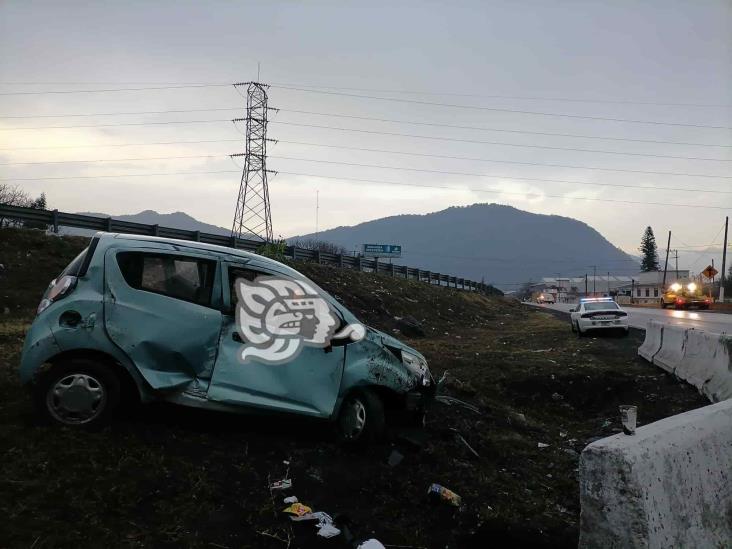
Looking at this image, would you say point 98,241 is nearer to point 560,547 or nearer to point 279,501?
point 279,501

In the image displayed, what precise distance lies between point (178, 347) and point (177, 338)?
0.26 ft

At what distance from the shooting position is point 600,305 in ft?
64.6

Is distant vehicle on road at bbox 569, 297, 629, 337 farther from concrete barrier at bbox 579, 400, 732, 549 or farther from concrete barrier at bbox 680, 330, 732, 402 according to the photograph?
concrete barrier at bbox 579, 400, 732, 549

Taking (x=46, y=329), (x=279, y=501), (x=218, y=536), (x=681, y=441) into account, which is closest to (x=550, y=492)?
(x=681, y=441)

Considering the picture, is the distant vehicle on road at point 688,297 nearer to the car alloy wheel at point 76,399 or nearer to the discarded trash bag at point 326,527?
the discarded trash bag at point 326,527

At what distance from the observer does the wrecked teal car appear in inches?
182

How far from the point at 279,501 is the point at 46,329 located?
2393 millimetres

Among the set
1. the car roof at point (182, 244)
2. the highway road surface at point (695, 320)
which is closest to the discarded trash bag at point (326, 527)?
the car roof at point (182, 244)

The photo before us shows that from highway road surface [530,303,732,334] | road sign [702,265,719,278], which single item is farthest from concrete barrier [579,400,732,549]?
road sign [702,265,719,278]

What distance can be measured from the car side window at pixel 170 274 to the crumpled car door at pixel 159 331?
61mm

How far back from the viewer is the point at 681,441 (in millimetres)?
3244

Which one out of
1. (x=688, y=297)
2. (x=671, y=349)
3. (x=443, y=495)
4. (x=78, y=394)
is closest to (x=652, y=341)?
(x=671, y=349)

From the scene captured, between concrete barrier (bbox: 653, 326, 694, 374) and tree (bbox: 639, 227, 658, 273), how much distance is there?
495 feet

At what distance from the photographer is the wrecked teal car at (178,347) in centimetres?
463
